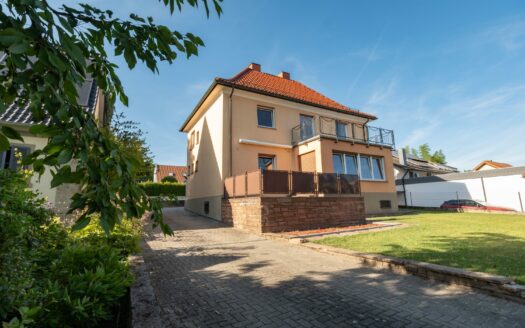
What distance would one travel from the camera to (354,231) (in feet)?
31.4

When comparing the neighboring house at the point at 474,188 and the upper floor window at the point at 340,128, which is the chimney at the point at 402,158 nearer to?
the neighboring house at the point at 474,188

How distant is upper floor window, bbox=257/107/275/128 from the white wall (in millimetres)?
19442

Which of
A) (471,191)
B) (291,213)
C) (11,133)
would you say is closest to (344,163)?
(291,213)

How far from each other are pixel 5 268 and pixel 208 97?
14.3 m

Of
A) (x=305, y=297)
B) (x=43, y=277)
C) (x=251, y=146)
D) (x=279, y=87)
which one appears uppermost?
(x=279, y=87)

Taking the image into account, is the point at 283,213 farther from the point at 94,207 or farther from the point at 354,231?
the point at 94,207

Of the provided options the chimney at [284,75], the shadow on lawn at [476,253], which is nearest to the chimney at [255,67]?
the chimney at [284,75]

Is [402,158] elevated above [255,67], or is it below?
below

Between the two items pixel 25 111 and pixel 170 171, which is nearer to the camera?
pixel 25 111

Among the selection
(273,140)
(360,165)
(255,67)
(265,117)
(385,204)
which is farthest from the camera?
(255,67)

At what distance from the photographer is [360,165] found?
54.0ft

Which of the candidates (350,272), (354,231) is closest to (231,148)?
(354,231)

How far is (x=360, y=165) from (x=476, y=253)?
438 inches

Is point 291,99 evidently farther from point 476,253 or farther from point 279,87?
point 476,253
